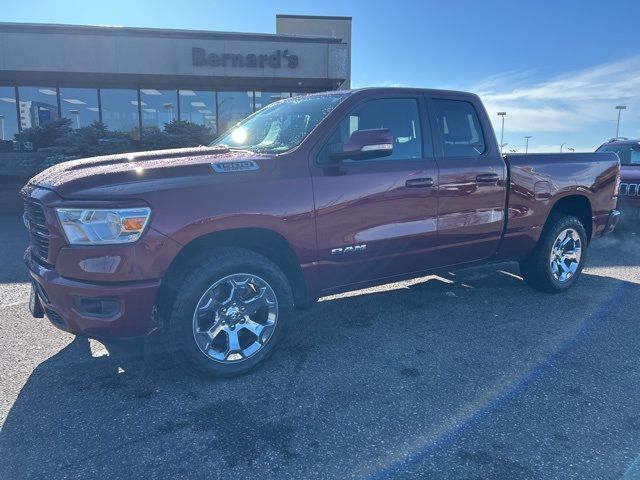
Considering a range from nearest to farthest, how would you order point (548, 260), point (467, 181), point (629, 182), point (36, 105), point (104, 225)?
point (104, 225) → point (467, 181) → point (548, 260) → point (629, 182) → point (36, 105)

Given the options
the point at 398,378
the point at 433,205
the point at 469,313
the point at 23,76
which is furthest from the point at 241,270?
the point at 23,76

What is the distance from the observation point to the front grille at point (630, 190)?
8438 mm

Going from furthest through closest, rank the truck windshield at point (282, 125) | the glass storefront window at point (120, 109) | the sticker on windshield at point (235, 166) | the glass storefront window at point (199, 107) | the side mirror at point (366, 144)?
the glass storefront window at point (199, 107) → the glass storefront window at point (120, 109) → the truck windshield at point (282, 125) → the side mirror at point (366, 144) → the sticker on windshield at point (235, 166)

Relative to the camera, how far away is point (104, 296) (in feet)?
9.07

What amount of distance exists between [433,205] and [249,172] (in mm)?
1629

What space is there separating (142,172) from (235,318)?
1.12 metres

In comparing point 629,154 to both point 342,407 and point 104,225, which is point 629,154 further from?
point 104,225

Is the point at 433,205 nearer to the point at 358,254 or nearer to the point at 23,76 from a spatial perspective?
the point at 358,254

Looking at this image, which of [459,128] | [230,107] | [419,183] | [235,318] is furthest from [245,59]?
[235,318]

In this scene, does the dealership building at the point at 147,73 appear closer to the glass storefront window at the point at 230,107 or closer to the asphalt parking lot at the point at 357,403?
the glass storefront window at the point at 230,107

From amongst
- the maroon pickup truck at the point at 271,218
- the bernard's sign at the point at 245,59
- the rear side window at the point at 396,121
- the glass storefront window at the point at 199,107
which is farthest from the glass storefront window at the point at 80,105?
the rear side window at the point at 396,121

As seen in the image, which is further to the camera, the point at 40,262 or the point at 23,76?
the point at 23,76

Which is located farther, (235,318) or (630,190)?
(630,190)

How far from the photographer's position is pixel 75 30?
44.4 feet
